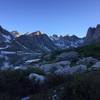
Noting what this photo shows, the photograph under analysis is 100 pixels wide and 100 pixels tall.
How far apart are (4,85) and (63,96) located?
2.87 m

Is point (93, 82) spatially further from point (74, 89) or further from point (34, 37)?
point (34, 37)

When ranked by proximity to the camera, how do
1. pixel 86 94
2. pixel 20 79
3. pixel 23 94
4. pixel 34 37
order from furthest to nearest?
pixel 34 37
pixel 20 79
pixel 23 94
pixel 86 94

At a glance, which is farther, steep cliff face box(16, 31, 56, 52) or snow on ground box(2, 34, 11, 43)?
snow on ground box(2, 34, 11, 43)

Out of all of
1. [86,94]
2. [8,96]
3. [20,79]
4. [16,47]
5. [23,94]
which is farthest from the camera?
[16,47]

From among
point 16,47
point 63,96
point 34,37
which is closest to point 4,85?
point 63,96

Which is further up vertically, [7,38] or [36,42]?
[7,38]

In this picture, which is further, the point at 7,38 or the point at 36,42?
the point at 36,42

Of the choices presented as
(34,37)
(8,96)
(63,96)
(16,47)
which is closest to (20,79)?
(8,96)

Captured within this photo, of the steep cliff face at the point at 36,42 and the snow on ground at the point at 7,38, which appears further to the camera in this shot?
the snow on ground at the point at 7,38

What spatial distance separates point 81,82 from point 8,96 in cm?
228

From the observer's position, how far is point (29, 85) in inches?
395

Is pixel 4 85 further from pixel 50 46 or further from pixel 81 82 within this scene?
pixel 50 46

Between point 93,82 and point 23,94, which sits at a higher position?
point 93,82

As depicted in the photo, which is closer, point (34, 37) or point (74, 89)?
point (74, 89)
